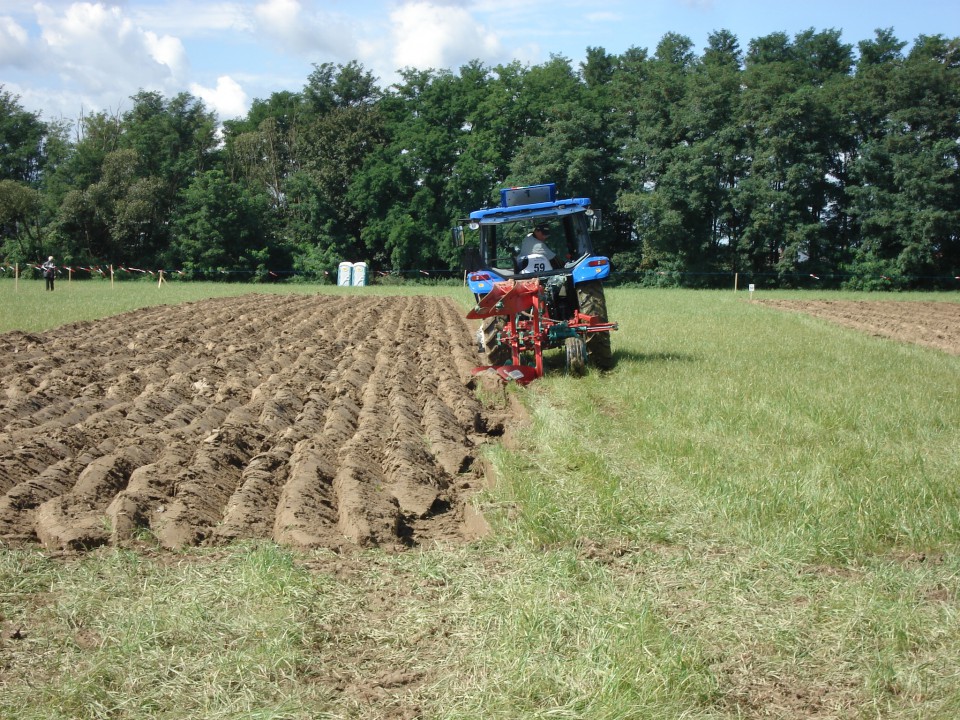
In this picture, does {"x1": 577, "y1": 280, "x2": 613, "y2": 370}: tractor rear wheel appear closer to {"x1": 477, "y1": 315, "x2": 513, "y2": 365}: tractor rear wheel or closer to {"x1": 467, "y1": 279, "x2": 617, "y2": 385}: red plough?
{"x1": 467, "y1": 279, "x2": 617, "y2": 385}: red plough

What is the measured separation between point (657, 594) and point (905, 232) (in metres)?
39.6

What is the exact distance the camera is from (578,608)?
4.15 meters

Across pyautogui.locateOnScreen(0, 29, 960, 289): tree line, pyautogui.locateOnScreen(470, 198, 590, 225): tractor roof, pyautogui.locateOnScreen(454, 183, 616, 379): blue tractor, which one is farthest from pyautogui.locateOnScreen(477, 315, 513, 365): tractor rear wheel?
pyautogui.locateOnScreen(0, 29, 960, 289): tree line

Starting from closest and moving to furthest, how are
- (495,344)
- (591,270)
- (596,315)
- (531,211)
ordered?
1. (596,315)
2. (495,344)
3. (591,270)
4. (531,211)

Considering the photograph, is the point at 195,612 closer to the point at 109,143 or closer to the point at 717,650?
the point at 717,650

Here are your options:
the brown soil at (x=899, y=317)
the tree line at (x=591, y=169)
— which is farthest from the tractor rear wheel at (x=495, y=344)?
the tree line at (x=591, y=169)

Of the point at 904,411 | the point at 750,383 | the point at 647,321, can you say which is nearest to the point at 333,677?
the point at 904,411

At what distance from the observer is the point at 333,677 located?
364 cm

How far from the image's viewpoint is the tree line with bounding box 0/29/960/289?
40531 mm

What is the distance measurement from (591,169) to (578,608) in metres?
42.5

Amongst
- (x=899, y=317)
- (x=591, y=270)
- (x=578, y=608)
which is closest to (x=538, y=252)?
(x=591, y=270)

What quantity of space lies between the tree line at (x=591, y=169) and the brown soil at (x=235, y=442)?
3135 centimetres

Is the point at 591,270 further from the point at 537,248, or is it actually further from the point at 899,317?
the point at 899,317

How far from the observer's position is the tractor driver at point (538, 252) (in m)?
12.0
